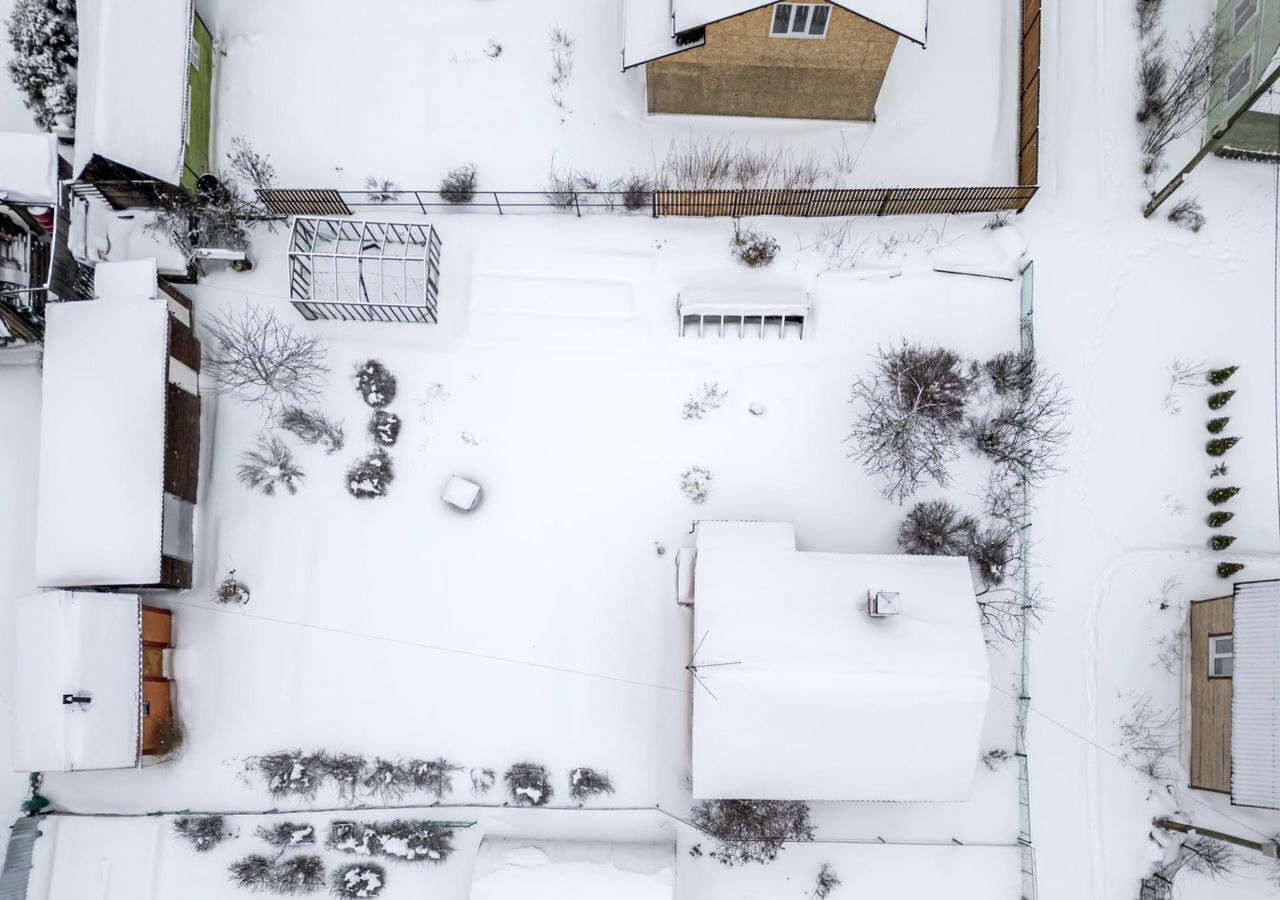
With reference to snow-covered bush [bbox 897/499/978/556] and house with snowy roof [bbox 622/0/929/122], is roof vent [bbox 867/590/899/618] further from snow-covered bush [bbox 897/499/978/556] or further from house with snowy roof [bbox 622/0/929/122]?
house with snowy roof [bbox 622/0/929/122]

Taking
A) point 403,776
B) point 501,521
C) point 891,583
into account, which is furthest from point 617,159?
point 403,776

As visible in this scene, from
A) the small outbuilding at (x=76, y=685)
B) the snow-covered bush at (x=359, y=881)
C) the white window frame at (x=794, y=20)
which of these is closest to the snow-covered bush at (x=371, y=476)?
the small outbuilding at (x=76, y=685)

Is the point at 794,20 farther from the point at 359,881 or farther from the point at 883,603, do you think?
the point at 359,881

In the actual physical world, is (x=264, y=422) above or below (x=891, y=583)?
above

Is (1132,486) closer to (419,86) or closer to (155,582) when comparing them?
(419,86)

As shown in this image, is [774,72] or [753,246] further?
[753,246]

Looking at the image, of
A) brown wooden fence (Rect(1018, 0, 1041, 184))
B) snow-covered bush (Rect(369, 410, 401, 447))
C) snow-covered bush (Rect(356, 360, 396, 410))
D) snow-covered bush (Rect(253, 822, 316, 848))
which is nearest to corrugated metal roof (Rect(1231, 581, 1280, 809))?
brown wooden fence (Rect(1018, 0, 1041, 184))

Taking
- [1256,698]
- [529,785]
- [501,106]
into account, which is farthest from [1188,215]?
[529,785]
